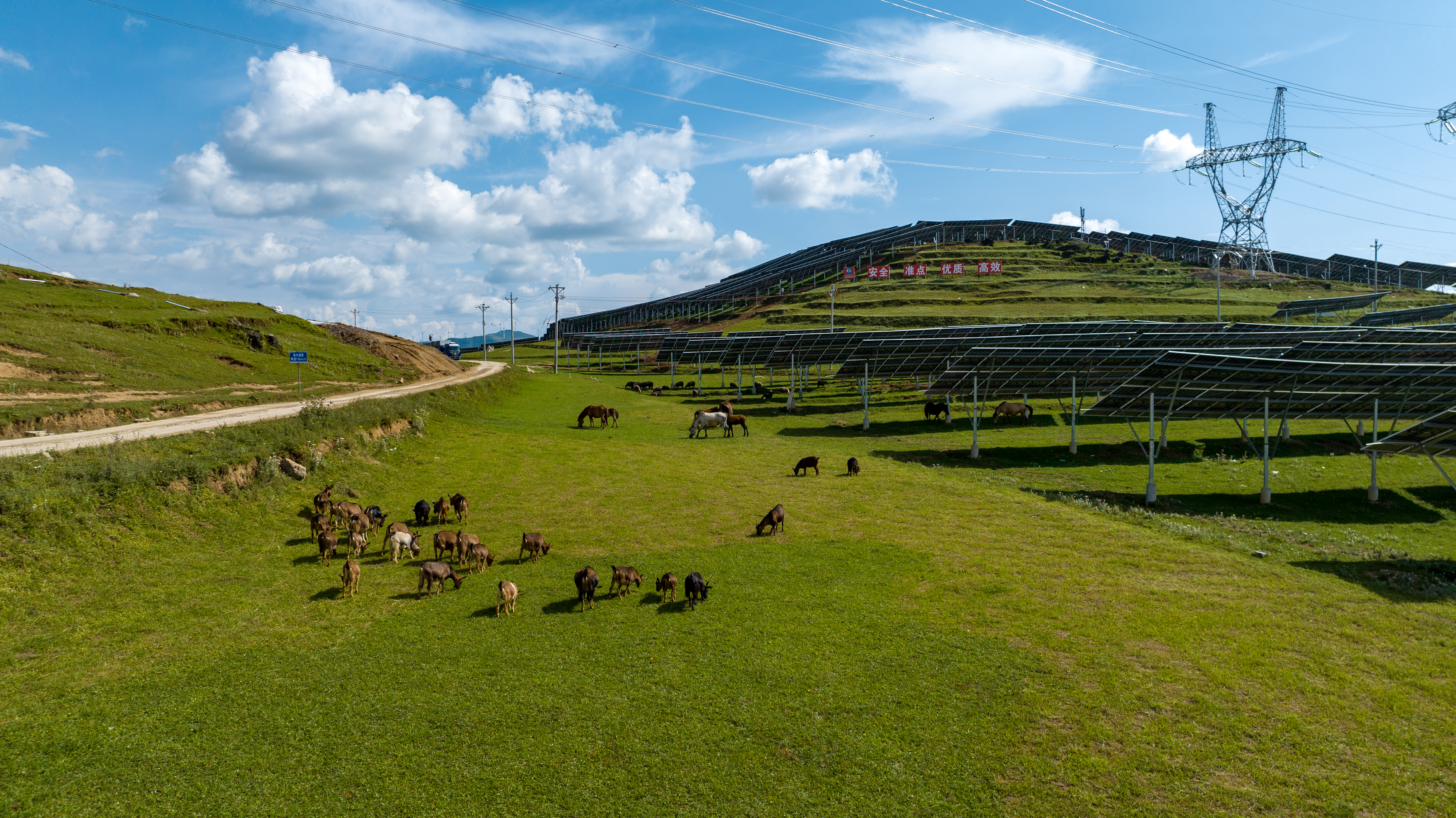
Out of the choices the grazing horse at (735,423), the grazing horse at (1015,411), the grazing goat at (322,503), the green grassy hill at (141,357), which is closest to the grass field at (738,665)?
the grazing goat at (322,503)

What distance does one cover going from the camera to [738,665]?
11.8 metres

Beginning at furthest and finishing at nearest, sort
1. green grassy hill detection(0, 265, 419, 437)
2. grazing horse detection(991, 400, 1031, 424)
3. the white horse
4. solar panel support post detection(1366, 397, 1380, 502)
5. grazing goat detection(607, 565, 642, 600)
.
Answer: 1. grazing horse detection(991, 400, 1031, 424)
2. the white horse
3. green grassy hill detection(0, 265, 419, 437)
4. solar panel support post detection(1366, 397, 1380, 502)
5. grazing goat detection(607, 565, 642, 600)

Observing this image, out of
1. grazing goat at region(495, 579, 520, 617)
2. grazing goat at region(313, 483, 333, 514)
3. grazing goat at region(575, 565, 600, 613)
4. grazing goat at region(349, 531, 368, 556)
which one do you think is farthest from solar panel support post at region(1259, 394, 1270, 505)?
grazing goat at region(313, 483, 333, 514)

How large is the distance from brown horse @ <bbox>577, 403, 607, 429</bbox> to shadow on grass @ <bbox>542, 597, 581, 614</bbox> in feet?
91.1

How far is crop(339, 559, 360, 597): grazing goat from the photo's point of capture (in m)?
15.0

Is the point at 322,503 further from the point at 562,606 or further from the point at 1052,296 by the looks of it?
the point at 1052,296

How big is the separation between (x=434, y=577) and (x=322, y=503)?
26.9ft

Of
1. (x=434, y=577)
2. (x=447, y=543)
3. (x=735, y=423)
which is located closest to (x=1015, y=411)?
(x=735, y=423)

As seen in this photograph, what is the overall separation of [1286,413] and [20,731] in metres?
41.1

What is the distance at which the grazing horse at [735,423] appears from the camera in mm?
41906

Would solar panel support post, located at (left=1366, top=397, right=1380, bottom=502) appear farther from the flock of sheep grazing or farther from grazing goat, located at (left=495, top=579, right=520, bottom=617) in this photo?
grazing goat, located at (left=495, top=579, right=520, bottom=617)

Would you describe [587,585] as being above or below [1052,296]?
below

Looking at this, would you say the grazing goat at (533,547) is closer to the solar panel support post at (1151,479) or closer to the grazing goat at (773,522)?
the grazing goat at (773,522)

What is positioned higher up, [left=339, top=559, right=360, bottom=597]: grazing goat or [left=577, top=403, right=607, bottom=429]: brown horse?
[left=577, top=403, right=607, bottom=429]: brown horse
